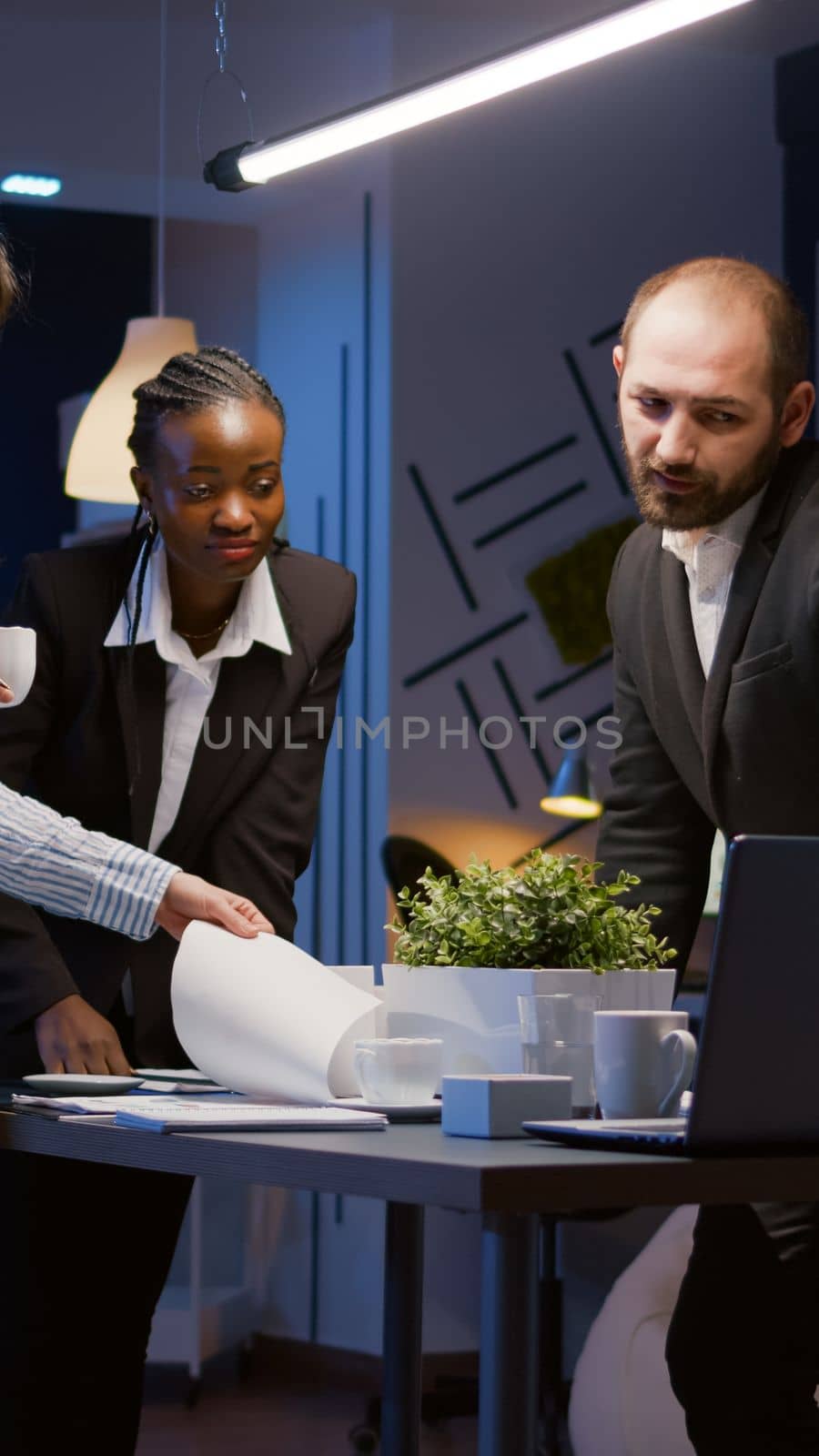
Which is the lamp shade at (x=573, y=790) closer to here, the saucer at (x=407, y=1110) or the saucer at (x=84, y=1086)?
the saucer at (x=84, y=1086)

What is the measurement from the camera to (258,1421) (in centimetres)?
427

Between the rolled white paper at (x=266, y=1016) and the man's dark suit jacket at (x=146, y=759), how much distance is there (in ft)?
1.88

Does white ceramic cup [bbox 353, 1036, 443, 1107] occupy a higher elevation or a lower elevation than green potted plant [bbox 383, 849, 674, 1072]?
lower

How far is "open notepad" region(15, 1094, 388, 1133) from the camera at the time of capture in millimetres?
1347

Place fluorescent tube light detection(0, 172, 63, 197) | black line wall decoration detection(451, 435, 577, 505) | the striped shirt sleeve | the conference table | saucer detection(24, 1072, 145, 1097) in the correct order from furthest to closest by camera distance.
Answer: fluorescent tube light detection(0, 172, 63, 197)
black line wall decoration detection(451, 435, 577, 505)
the striped shirt sleeve
saucer detection(24, 1072, 145, 1097)
the conference table

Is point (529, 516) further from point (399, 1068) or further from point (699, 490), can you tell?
point (399, 1068)

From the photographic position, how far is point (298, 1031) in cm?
156

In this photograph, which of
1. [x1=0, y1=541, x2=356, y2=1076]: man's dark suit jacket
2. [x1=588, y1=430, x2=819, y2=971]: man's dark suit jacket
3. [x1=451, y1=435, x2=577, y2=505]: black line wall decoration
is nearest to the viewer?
[x1=588, y1=430, x2=819, y2=971]: man's dark suit jacket

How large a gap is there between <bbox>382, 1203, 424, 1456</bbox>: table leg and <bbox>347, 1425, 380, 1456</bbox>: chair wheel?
7.95 ft

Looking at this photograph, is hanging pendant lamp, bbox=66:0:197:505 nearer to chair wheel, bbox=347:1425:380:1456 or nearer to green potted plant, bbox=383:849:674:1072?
chair wheel, bbox=347:1425:380:1456

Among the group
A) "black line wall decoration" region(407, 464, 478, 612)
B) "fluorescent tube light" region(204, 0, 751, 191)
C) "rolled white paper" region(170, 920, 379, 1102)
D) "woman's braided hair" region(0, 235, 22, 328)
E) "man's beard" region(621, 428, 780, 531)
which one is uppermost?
"fluorescent tube light" region(204, 0, 751, 191)

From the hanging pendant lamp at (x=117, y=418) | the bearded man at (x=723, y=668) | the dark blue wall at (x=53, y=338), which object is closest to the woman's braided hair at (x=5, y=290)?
the bearded man at (x=723, y=668)

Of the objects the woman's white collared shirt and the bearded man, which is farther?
the woman's white collared shirt
